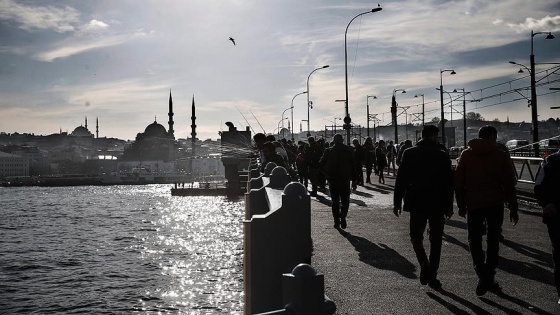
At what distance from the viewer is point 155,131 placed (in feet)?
632

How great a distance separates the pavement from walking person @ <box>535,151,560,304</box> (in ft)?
1.94

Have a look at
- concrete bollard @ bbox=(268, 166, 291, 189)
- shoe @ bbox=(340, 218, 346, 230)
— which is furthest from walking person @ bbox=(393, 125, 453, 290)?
shoe @ bbox=(340, 218, 346, 230)

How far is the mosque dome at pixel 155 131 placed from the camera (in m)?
192

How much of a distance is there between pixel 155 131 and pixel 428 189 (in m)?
190

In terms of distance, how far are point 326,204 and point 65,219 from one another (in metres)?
56.7

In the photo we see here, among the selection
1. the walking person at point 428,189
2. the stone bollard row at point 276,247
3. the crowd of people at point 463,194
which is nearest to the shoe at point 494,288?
the crowd of people at point 463,194

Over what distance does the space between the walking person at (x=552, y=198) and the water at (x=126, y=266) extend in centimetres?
1377

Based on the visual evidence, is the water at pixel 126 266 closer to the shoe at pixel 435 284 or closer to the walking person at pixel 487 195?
the shoe at pixel 435 284

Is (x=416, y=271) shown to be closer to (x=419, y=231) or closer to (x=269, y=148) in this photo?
(x=419, y=231)

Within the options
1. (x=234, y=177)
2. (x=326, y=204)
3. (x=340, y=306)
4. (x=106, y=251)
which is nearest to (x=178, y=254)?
(x=106, y=251)

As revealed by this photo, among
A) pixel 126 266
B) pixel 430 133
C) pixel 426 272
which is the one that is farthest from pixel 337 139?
pixel 126 266

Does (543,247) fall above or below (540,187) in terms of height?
below

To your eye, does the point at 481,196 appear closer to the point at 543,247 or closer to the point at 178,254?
the point at 543,247

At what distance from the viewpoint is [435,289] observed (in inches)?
280
